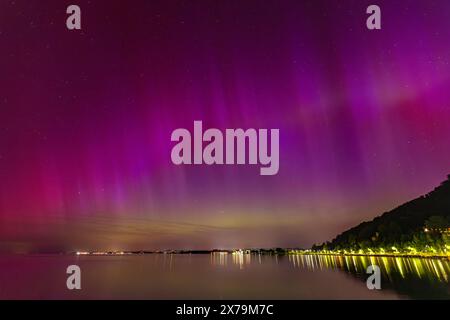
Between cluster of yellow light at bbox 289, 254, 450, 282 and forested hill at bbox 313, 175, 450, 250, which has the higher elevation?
forested hill at bbox 313, 175, 450, 250

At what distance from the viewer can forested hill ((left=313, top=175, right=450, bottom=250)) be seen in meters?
60.6

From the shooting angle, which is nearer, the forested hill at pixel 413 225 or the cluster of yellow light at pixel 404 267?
the cluster of yellow light at pixel 404 267

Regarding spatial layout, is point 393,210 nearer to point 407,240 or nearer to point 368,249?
point 368,249

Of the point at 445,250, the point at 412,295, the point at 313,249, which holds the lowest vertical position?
the point at 412,295

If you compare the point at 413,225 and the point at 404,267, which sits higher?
the point at 413,225

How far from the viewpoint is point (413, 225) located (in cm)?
Result: 8006

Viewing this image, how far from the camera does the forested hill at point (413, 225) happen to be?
199 ft

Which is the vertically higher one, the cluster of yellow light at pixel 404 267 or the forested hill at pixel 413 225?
the forested hill at pixel 413 225

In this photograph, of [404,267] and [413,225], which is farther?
[413,225]

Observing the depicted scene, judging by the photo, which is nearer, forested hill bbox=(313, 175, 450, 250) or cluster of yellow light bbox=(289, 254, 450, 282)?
cluster of yellow light bbox=(289, 254, 450, 282)
